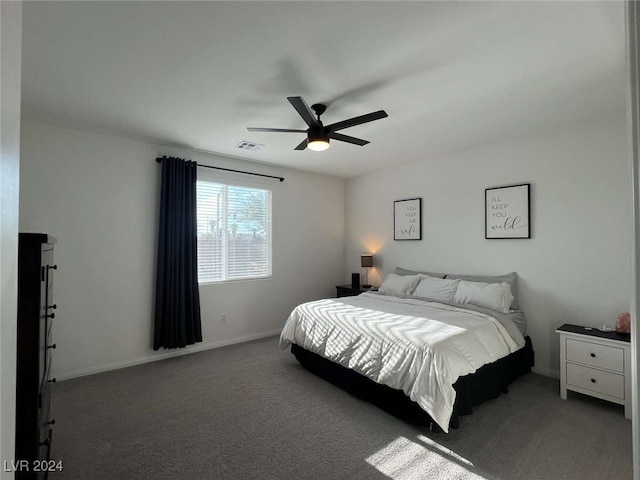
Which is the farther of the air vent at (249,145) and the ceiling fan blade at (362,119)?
the air vent at (249,145)

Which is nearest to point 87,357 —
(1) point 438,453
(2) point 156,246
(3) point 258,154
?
(2) point 156,246

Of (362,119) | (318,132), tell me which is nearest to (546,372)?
(362,119)

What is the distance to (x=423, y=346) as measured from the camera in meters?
2.27

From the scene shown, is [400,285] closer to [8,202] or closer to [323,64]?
[323,64]

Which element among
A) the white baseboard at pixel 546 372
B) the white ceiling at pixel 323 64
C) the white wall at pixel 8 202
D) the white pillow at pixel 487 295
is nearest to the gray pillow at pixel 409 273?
the white pillow at pixel 487 295

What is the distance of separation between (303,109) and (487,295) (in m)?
2.65

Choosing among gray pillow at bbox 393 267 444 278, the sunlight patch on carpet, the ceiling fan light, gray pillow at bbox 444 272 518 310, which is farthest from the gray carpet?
the ceiling fan light

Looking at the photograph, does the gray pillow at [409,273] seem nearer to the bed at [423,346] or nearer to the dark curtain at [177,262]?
the bed at [423,346]

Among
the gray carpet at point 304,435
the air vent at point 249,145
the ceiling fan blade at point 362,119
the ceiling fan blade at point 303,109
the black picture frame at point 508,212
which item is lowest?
the gray carpet at point 304,435

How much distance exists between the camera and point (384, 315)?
302cm

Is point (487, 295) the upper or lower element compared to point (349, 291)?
upper

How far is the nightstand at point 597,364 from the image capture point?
8.11 feet

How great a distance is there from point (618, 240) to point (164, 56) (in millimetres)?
4029

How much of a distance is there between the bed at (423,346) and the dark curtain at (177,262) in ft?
4.14
